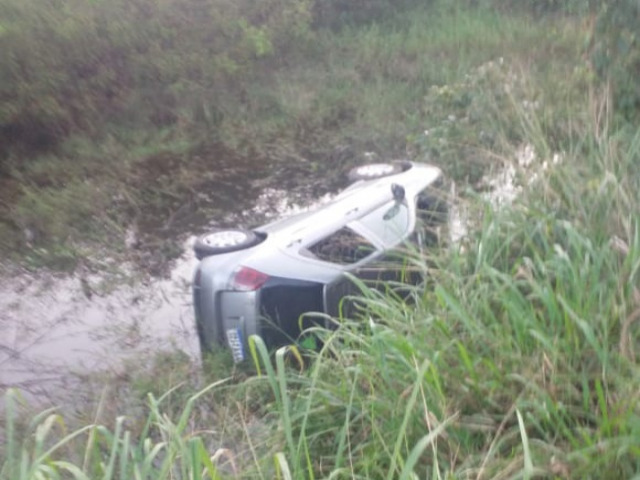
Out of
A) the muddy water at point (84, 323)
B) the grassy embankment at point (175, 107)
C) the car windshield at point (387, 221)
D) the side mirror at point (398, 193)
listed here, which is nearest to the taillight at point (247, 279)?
the car windshield at point (387, 221)

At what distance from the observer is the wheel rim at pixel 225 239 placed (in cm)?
625

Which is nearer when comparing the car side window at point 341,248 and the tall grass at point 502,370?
the tall grass at point 502,370

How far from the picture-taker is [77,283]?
8.30 metres

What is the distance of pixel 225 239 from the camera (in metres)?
6.32

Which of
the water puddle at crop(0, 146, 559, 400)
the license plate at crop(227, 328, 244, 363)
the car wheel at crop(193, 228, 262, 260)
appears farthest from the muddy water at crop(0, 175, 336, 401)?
the car wheel at crop(193, 228, 262, 260)

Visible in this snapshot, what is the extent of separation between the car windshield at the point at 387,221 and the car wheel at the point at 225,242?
0.83 m

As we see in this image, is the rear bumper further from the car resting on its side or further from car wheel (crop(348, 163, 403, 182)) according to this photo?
car wheel (crop(348, 163, 403, 182))

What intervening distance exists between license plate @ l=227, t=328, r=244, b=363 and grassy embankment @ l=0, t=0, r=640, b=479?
2.83ft

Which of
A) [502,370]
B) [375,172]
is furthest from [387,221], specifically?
[502,370]

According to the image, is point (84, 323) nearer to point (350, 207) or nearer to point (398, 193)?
point (350, 207)

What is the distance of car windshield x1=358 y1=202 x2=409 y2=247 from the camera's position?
602 cm

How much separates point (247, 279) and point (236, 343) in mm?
452

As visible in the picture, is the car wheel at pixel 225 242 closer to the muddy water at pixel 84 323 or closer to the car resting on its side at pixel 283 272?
the car resting on its side at pixel 283 272

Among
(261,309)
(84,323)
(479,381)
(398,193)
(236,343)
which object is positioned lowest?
(84,323)
